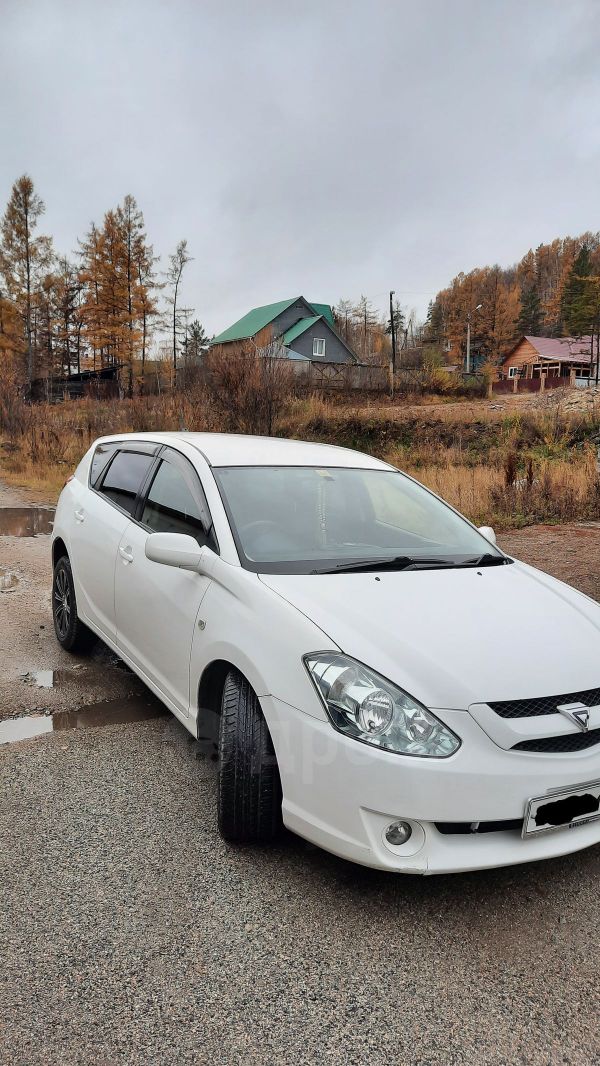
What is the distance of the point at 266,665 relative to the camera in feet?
8.27

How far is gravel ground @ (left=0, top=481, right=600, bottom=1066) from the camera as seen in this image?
1.90 m

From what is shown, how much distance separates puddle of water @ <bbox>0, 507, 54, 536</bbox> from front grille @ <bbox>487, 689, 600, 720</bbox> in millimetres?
8907

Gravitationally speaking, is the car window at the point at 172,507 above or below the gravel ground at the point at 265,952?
above

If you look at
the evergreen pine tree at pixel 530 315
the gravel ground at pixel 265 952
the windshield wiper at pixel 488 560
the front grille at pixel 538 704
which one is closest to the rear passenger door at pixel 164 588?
the gravel ground at pixel 265 952

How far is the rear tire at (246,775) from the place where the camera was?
255cm

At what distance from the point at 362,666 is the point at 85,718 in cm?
225

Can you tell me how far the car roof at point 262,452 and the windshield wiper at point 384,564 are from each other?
92 cm

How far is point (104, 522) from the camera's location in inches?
170

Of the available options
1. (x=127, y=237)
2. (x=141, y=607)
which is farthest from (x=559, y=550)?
(x=127, y=237)

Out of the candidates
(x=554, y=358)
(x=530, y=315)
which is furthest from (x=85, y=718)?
(x=530, y=315)

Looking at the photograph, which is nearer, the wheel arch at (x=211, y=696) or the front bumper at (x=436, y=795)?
the front bumper at (x=436, y=795)

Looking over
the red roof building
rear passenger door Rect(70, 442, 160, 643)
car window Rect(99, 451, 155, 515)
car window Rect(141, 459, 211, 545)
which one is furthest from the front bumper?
the red roof building

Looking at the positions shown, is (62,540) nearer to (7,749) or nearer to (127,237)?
(7,749)

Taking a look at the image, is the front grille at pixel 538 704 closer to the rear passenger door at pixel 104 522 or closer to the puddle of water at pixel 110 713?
the puddle of water at pixel 110 713
